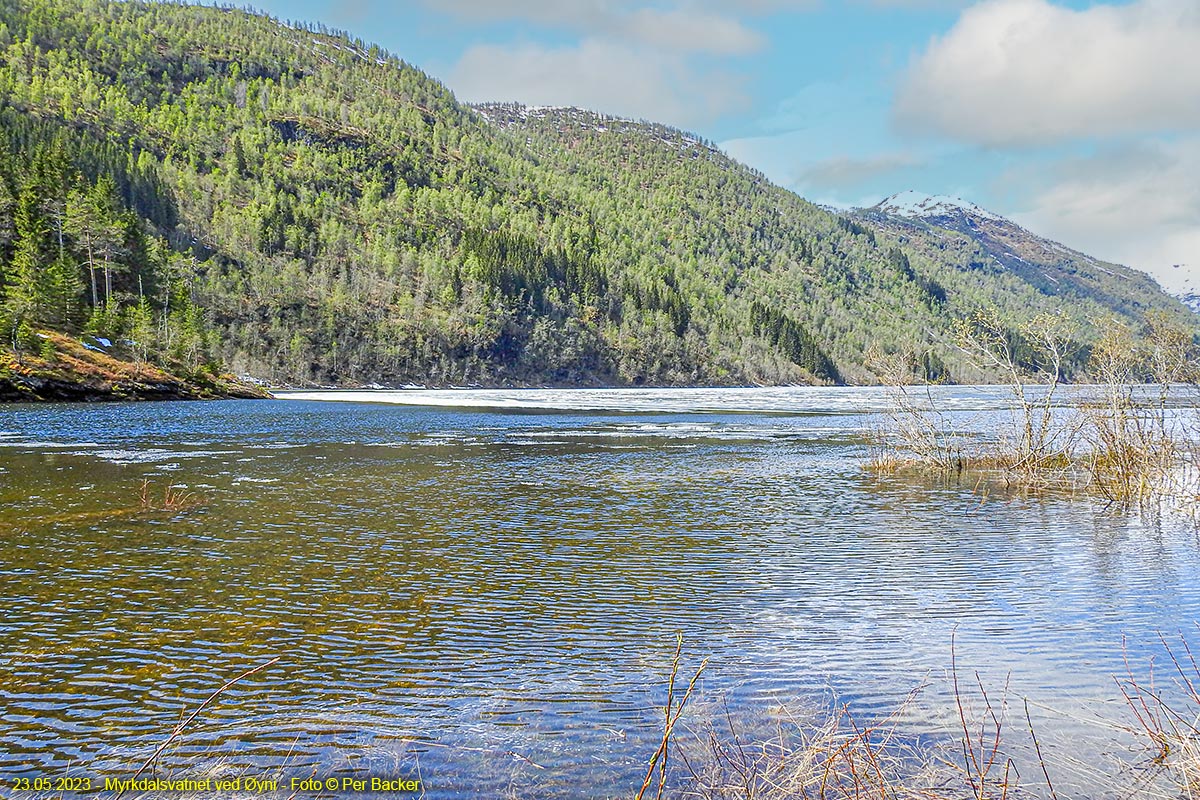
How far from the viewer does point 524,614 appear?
13289mm

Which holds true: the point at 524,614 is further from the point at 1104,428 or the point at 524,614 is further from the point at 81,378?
the point at 81,378

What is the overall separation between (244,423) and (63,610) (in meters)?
46.5

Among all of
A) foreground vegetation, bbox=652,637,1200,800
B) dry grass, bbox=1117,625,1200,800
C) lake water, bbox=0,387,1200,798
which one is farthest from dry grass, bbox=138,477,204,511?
dry grass, bbox=1117,625,1200,800

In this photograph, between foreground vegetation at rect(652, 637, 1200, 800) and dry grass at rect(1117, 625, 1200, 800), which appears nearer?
foreground vegetation at rect(652, 637, 1200, 800)

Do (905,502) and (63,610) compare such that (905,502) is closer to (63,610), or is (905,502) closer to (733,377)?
(63,610)

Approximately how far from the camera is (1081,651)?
38.0 feet

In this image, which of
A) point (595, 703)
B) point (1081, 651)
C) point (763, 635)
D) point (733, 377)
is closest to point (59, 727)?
point (595, 703)

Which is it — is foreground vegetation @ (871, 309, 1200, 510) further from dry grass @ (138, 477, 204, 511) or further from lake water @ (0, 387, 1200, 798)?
dry grass @ (138, 477, 204, 511)

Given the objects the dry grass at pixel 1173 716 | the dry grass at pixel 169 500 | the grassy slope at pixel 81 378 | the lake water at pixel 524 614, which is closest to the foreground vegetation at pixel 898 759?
the dry grass at pixel 1173 716

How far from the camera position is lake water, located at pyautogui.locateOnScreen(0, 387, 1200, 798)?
8430 mm

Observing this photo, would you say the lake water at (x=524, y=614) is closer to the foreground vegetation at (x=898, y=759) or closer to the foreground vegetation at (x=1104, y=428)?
the foreground vegetation at (x=898, y=759)

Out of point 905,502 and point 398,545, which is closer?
point 398,545

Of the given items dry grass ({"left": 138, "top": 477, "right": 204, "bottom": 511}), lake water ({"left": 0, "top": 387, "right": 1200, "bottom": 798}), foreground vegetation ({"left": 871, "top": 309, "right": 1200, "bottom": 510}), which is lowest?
lake water ({"left": 0, "top": 387, "right": 1200, "bottom": 798})

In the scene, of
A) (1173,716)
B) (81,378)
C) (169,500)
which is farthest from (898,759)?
(81,378)
